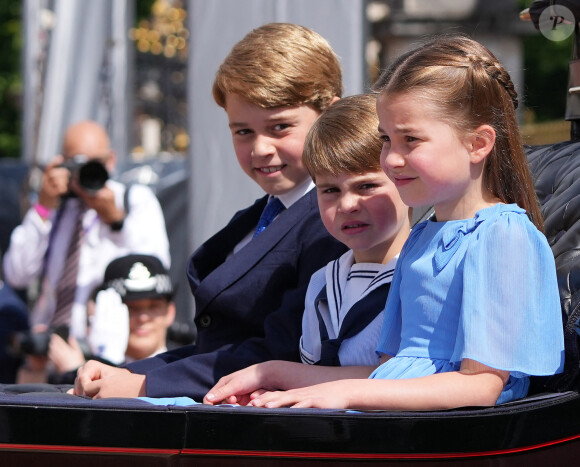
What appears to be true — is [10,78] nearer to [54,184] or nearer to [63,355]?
[54,184]

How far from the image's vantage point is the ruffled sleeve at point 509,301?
1.64 m

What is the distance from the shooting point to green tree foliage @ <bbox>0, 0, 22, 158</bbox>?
14398mm

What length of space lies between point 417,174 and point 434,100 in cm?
13

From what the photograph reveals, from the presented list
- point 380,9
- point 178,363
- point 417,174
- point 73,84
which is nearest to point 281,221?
point 178,363

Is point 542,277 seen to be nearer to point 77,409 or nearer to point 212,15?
point 77,409

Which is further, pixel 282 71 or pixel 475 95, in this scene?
pixel 282 71

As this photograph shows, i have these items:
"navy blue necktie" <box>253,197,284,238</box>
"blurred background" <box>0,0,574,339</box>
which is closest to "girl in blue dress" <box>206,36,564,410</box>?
"blurred background" <box>0,0,574,339</box>

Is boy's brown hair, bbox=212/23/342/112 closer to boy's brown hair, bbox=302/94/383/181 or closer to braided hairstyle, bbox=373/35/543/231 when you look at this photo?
boy's brown hair, bbox=302/94/383/181

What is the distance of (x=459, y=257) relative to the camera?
172 centimetres

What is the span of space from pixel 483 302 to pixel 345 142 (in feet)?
1.53

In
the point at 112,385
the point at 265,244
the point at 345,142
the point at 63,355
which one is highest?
the point at 345,142

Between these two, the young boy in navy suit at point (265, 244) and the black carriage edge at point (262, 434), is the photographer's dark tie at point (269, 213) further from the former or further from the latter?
the black carriage edge at point (262, 434)

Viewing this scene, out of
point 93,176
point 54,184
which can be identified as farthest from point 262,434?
point 54,184

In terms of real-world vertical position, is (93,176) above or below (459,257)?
below
